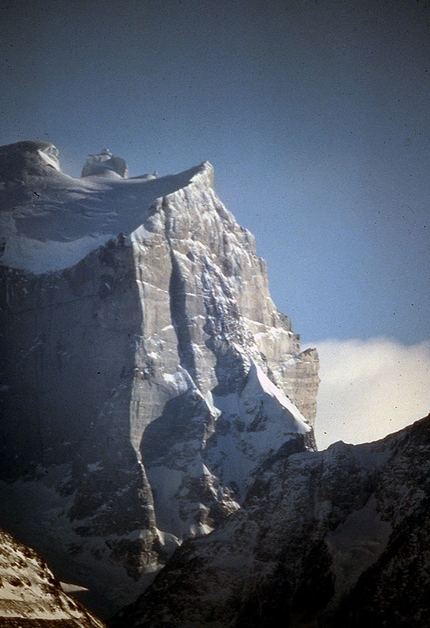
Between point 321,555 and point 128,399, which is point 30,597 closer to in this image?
point 321,555

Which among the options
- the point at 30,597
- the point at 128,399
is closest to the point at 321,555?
the point at 30,597

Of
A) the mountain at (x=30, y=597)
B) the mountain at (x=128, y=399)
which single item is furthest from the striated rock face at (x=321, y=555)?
the mountain at (x=30, y=597)

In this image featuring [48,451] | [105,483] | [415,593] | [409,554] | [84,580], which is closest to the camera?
[415,593]

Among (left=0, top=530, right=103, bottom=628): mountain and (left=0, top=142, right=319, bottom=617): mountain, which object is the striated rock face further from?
(left=0, top=530, right=103, bottom=628): mountain

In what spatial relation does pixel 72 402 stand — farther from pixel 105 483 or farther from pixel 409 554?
pixel 409 554

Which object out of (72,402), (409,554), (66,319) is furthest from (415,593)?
(66,319)

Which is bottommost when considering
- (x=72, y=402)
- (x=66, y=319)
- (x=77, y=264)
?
(x=72, y=402)

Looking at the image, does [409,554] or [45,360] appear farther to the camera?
[45,360]
